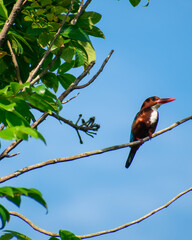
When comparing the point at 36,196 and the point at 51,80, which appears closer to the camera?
the point at 36,196

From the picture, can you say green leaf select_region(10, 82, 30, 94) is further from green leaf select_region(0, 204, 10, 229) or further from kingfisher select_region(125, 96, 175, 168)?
kingfisher select_region(125, 96, 175, 168)

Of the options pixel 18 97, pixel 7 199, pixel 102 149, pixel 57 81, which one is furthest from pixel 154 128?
pixel 7 199

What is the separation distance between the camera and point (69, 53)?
512cm

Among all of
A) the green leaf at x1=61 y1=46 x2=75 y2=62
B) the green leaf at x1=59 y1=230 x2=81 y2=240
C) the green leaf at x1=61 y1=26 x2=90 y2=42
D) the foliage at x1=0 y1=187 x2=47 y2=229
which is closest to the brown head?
the green leaf at x1=61 y1=46 x2=75 y2=62

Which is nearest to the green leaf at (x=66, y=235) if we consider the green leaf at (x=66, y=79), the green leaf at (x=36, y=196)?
the green leaf at (x=36, y=196)

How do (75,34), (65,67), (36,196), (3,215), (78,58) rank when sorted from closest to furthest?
(3,215), (36,196), (75,34), (78,58), (65,67)

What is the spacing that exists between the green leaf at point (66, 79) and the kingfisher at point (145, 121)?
109 inches

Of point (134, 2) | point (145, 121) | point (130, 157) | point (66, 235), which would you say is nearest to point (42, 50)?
point (134, 2)

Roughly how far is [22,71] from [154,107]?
3.57 metres

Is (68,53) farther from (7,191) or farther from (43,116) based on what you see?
(7,191)

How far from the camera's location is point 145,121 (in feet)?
26.9

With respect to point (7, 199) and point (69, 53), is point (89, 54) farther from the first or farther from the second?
point (7, 199)

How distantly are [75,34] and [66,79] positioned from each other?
0.93m

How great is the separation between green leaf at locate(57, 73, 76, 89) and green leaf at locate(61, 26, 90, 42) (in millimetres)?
842
